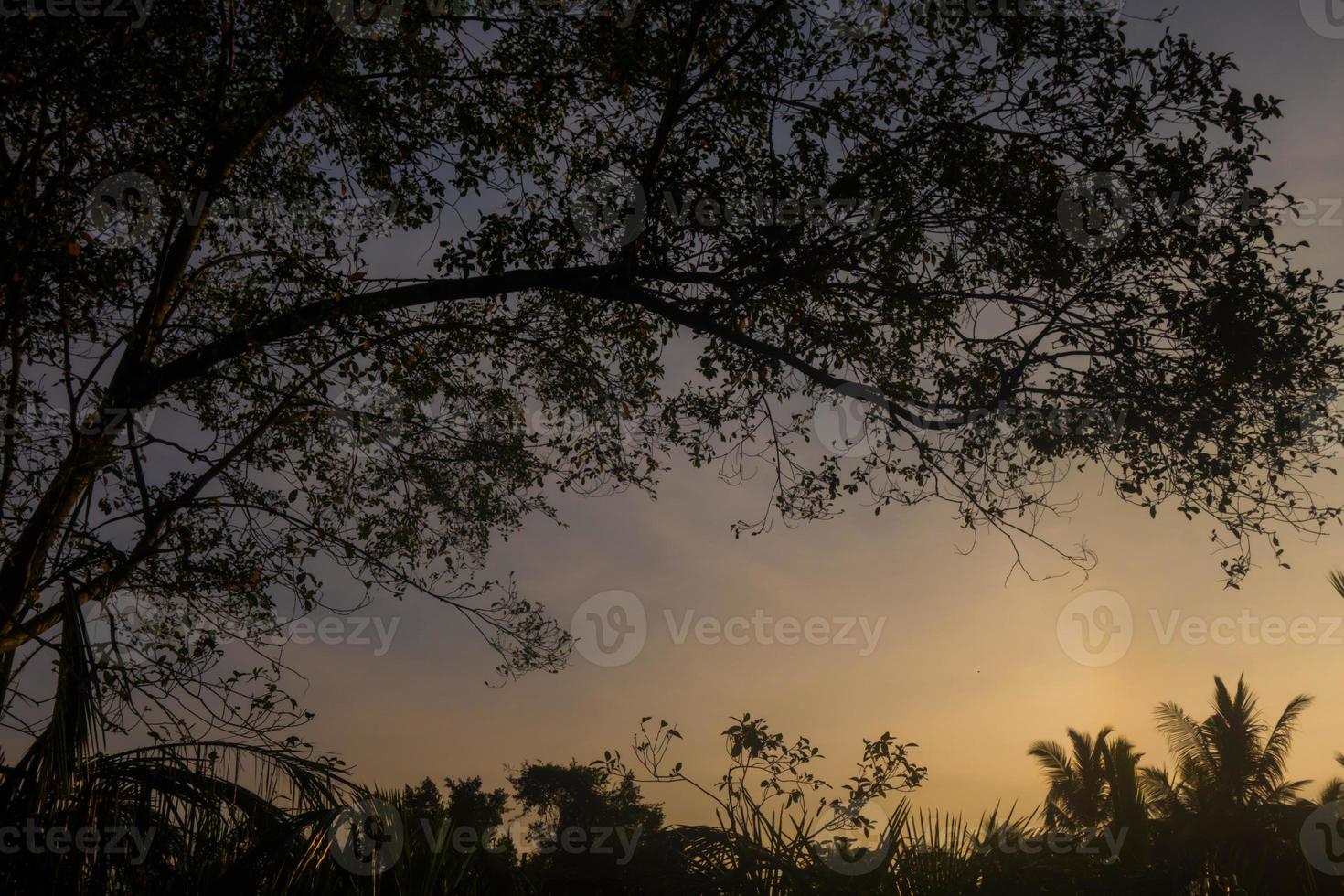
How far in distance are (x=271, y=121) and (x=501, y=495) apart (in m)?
4.17

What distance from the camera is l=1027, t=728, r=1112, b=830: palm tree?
29.6 meters

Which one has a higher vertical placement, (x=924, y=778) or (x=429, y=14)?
(x=429, y=14)

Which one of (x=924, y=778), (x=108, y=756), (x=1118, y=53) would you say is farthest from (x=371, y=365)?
(x=1118, y=53)

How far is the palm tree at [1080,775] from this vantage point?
2961cm

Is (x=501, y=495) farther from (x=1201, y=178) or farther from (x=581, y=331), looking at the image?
(x=1201, y=178)

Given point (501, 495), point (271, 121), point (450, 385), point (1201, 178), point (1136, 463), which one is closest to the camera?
point (1201, 178)

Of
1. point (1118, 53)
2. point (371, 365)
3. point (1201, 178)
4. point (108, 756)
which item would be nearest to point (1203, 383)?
point (1201, 178)

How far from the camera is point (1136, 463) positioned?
7473mm

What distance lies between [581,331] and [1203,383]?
5370 millimetres

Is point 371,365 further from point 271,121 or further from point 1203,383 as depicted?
point 1203,383

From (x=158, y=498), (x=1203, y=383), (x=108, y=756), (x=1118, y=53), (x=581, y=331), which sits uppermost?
(x=1118, y=53)

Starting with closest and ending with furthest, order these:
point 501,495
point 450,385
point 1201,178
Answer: point 1201,178, point 450,385, point 501,495

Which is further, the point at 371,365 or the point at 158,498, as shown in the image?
the point at 158,498

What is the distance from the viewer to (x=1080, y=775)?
100 feet
